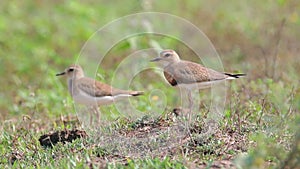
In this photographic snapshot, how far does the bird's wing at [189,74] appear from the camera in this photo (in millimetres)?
6645

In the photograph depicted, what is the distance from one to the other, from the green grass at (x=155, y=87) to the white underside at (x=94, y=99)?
0.20 m

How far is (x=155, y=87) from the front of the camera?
9.91m

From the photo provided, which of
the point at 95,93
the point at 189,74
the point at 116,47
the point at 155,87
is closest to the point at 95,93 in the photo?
the point at 95,93

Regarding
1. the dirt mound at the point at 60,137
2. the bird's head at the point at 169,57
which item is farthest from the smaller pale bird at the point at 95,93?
the dirt mound at the point at 60,137

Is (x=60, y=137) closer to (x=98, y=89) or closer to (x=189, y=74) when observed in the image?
(x=98, y=89)

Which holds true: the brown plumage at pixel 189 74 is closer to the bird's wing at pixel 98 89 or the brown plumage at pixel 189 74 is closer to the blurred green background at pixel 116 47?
the bird's wing at pixel 98 89

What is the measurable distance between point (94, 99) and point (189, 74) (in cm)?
160

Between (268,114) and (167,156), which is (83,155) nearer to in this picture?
(167,156)

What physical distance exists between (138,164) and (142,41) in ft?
20.2

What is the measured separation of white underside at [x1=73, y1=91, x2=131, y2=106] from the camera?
776 cm

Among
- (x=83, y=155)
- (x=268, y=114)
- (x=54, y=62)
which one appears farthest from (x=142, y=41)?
(x=83, y=155)

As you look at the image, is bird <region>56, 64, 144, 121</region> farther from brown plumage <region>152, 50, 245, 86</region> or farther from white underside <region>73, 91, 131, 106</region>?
brown plumage <region>152, 50, 245, 86</region>

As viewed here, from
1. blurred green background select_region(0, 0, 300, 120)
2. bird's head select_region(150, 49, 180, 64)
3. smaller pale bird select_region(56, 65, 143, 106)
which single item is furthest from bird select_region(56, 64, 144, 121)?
blurred green background select_region(0, 0, 300, 120)

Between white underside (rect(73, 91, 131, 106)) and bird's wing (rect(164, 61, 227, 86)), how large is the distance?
1.11 m
